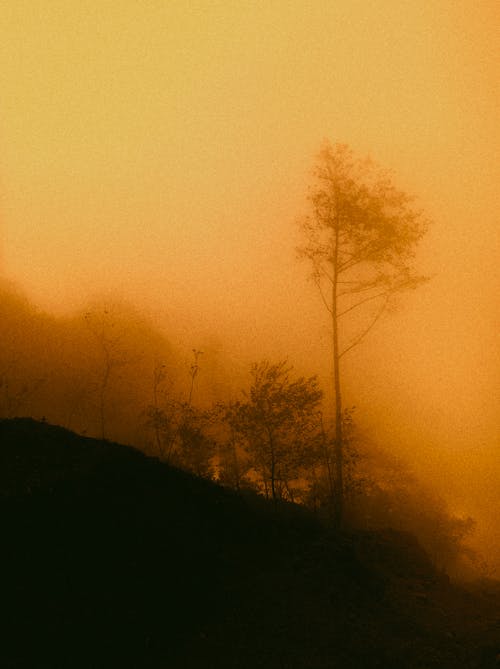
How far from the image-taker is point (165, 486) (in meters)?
12.3

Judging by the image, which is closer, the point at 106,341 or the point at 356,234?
the point at 356,234

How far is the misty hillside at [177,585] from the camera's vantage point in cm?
811

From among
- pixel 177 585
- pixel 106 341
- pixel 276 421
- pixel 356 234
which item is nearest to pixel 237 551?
pixel 177 585

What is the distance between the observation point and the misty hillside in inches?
319

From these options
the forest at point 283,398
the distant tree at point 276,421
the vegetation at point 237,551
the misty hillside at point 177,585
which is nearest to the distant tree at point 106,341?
the forest at point 283,398

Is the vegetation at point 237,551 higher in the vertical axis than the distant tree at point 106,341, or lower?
lower

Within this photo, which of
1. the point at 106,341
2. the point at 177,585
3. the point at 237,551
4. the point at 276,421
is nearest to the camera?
the point at 177,585

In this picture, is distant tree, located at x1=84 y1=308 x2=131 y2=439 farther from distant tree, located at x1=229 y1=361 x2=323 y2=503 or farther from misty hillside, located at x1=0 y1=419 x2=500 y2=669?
misty hillside, located at x1=0 y1=419 x2=500 y2=669

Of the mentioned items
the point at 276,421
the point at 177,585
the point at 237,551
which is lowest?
the point at 177,585

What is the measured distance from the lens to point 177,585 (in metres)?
9.57

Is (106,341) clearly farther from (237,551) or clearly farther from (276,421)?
(237,551)

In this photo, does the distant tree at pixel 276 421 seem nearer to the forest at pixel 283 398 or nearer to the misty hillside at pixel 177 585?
the forest at pixel 283 398

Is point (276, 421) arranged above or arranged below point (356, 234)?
below

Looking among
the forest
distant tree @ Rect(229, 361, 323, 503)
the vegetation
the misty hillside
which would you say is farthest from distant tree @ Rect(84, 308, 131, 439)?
the misty hillside
